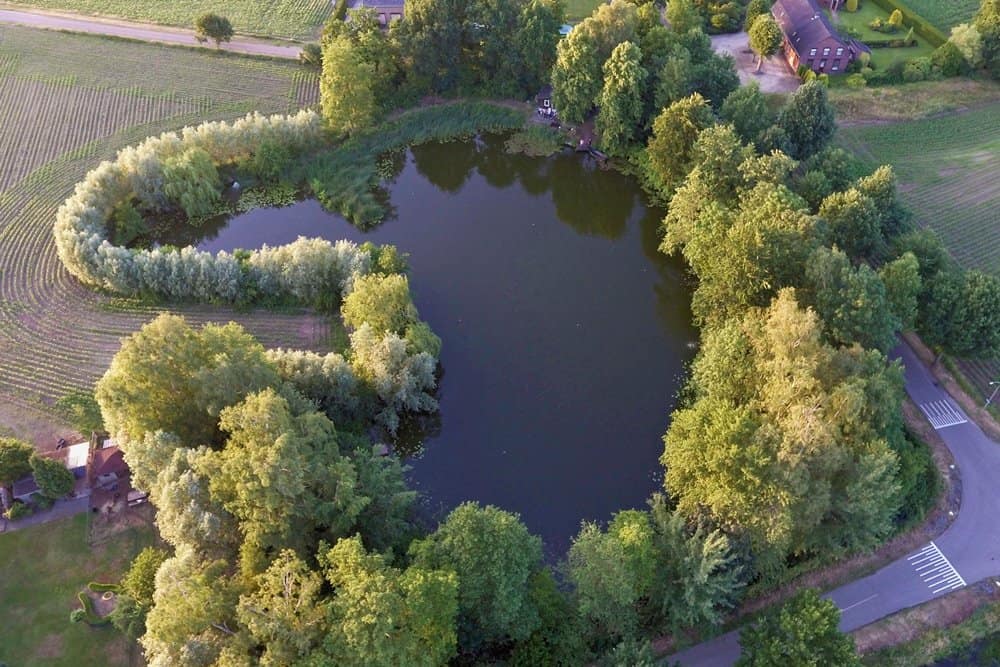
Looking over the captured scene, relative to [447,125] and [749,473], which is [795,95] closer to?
[447,125]

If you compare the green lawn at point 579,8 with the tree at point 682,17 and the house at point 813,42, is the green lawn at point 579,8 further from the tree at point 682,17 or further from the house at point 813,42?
the house at point 813,42

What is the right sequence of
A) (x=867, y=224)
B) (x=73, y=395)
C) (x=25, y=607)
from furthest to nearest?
(x=867, y=224) → (x=73, y=395) → (x=25, y=607)

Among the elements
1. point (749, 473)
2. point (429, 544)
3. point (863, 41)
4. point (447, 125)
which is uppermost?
point (863, 41)

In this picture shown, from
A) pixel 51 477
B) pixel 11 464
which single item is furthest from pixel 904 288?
pixel 11 464

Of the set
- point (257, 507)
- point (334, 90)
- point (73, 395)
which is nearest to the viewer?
point (257, 507)

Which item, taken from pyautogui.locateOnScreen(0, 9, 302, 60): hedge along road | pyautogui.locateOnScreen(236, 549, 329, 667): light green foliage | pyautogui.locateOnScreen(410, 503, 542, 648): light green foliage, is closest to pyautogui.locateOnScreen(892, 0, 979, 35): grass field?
pyautogui.locateOnScreen(0, 9, 302, 60): hedge along road

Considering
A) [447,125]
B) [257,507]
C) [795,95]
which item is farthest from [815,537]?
[447,125]

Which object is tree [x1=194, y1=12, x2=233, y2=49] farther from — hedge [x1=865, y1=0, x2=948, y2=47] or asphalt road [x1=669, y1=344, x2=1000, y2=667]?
asphalt road [x1=669, y1=344, x2=1000, y2=667]

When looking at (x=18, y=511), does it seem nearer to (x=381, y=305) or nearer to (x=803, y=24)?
(x=381, y=305)
